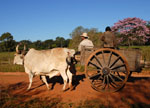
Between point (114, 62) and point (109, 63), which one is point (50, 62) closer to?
point (109, 63)

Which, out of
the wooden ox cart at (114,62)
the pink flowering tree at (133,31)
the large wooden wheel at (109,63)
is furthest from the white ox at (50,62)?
the pink flowering tree at (133,31)

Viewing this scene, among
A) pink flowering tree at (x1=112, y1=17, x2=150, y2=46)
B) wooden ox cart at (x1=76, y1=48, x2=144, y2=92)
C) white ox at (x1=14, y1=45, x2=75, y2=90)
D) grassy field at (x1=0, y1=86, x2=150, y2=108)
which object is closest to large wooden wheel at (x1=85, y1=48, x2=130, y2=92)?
wooden ox cart at (x1=76, y1=48, x2=144, y2=92)

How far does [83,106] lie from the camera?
14.1ft

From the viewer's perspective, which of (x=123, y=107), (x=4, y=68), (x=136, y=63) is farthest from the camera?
(x=4, y=68)

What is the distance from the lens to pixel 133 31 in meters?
17.2

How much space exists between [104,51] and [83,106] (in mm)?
2118

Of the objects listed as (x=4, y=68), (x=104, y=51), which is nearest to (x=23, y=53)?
(x=104, y=51)

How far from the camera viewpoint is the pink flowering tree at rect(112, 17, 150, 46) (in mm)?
17000

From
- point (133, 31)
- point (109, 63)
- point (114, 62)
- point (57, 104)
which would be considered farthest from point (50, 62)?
point (133, 31)

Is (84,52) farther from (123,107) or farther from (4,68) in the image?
(4,68)

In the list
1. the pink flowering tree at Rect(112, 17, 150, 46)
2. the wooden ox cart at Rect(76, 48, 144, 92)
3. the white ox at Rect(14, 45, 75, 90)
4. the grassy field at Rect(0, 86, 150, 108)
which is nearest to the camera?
the grassy field at Rect(0, 86, 150, 108)

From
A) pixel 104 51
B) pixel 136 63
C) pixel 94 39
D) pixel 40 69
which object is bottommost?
pixel 40 69

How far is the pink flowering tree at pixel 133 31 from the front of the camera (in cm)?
1700

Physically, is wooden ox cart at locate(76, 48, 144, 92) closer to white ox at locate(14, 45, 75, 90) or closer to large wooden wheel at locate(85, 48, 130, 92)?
large wooden wheel at locate(85, 48, 130, 92)
